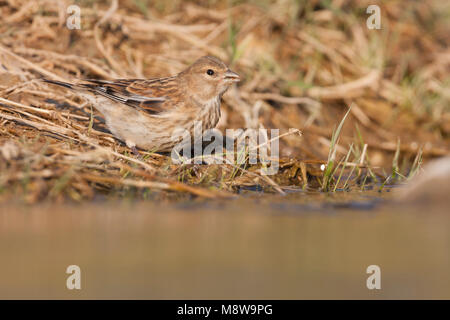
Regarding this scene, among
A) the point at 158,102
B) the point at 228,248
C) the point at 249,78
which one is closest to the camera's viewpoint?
the point at 228,248

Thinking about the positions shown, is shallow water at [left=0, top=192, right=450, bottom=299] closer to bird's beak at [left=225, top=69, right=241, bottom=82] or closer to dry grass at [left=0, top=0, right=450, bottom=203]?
dry grass at [left=0, top=0, right=450, bottom=203]

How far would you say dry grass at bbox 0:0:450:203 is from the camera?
483 cm

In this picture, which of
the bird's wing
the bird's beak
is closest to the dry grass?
the bird's wing

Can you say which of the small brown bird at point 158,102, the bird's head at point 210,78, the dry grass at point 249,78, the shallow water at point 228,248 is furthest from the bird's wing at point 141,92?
the shallow water at point 228,248

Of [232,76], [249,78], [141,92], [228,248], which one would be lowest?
[228,248]

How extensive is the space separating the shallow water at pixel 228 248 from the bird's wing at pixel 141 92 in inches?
50.2

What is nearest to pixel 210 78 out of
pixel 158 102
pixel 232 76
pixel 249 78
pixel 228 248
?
pixel 232 76

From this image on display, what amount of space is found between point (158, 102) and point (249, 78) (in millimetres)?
1784

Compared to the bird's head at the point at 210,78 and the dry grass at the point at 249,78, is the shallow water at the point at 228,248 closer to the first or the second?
the dry grass at the point at 249,78

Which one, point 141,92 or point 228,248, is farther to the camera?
point 141,92

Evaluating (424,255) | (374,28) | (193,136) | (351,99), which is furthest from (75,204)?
(374,28)

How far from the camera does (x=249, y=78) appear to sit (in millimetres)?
6828

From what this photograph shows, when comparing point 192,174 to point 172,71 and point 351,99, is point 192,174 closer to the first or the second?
point 172,71

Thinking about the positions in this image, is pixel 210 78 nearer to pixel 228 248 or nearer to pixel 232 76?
pixel 232 76
